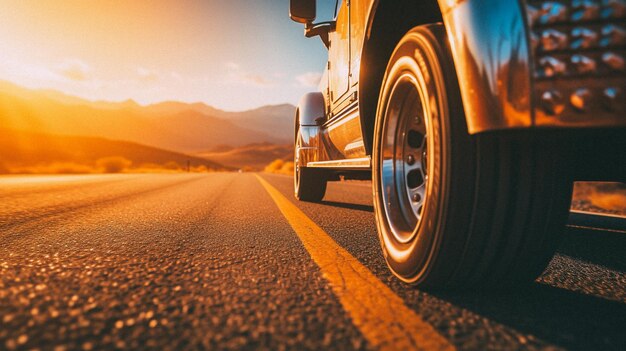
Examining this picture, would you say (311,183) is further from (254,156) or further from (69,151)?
(254,156)

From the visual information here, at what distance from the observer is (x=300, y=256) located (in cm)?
199

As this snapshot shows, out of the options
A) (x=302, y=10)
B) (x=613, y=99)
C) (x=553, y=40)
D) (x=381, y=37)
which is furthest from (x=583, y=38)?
(x=302, y=10)

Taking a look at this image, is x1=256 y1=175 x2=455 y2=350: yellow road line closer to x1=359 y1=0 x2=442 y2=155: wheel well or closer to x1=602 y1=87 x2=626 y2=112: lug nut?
x1=602 y1=87 x2=626 y2=112: lug nut

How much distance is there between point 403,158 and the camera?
6.28 ft

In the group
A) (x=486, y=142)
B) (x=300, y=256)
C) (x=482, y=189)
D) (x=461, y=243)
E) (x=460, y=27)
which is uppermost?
(x=460, y=27)

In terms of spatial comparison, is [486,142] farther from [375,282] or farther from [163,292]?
[163,292]

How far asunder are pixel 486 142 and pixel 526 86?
0.98 feet

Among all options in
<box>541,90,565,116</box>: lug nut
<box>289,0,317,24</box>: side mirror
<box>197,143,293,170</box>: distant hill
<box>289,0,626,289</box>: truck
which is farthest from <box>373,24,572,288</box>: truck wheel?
<box>197,143,293,170</box>: distant hill

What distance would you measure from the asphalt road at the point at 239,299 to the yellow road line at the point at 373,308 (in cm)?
2

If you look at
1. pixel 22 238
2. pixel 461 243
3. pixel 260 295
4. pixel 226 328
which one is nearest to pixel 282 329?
pixel 226 328

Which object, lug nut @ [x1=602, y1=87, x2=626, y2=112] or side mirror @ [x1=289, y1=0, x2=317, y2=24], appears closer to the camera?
lug nut @ [x1=602, y1=87, x2=626, y2=112]

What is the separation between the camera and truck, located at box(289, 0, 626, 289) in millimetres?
987

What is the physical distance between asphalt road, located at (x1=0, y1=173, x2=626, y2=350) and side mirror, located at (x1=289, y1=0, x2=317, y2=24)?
7.63 ft

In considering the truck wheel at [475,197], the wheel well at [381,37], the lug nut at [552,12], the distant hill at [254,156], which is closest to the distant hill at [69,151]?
the wheel well at [381,37]
